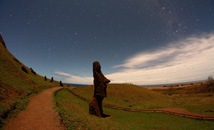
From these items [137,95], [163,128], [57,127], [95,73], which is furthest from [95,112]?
[137,95]

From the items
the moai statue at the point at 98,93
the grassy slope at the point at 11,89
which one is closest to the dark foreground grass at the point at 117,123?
the moai statue at the point at 98,93

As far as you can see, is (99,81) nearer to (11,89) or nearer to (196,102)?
(11,89)

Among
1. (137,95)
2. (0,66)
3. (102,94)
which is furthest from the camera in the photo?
(137,95)

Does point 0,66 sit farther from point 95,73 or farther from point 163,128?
point 163,128

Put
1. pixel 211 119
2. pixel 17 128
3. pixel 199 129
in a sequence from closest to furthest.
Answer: pixel 17 128 → pixel 199 129 → pixel 211 119

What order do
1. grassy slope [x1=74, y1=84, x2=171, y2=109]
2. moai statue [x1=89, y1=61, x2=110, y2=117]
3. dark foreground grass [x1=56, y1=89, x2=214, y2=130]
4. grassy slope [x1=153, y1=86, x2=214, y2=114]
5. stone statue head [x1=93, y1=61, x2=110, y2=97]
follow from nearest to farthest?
dark foreground grass [x1=56, y1=89, x2=214, y2=130] → moai statue [x1=89, y1=61, x2=110, y2=117] → stone statue head [x1=93, y1=61, x2=110, y2=97] → grassy slope [x1=153, y1=86, x2=214, y2=114] → grassy slope [x1=74, y1=84, x2=171, y2=109]

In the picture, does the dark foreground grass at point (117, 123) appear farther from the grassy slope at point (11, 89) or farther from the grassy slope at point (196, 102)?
the grassy slope at point (196, 102)

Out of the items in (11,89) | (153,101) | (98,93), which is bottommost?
(153,101)

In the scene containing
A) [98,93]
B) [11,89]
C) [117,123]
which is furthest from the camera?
[98,93]

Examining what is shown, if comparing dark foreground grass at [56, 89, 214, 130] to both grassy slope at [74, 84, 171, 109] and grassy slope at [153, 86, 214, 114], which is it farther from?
grassy slope at [74, 84, 171, 109]

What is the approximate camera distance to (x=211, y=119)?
17719 millimetres

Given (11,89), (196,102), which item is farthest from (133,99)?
(11,89)

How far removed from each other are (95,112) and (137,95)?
31.1m

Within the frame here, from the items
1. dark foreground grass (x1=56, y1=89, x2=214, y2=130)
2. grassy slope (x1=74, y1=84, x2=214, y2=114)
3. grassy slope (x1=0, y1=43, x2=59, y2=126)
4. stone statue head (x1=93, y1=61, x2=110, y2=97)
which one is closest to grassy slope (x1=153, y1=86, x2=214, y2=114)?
grassy slope (x1=74, y1=84, x2=214, y2=114)
